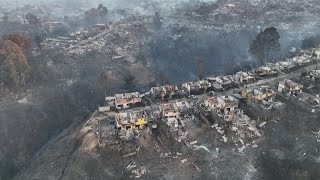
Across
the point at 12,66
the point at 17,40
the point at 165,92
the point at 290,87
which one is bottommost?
the point at 165,92

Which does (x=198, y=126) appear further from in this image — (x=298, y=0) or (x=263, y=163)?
(x=298, y=0)

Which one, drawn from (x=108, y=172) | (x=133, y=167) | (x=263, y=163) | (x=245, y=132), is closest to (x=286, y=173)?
(x=263, y=163)

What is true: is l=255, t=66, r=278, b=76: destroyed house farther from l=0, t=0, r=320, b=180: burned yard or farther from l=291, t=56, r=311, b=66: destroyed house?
l=291, t=56, r=311, b=66: destroyed house

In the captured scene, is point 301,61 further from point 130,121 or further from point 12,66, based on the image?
point 12,66

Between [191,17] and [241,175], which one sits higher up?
[191,17]

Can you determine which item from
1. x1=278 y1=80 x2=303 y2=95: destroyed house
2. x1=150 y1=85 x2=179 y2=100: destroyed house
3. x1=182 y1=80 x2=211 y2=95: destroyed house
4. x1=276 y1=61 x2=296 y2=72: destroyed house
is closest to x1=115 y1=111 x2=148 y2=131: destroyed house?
x1=150 y1=85 x2=179 y2=100: destroyed house

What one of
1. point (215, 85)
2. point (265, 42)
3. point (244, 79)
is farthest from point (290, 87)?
point (265, 42)
